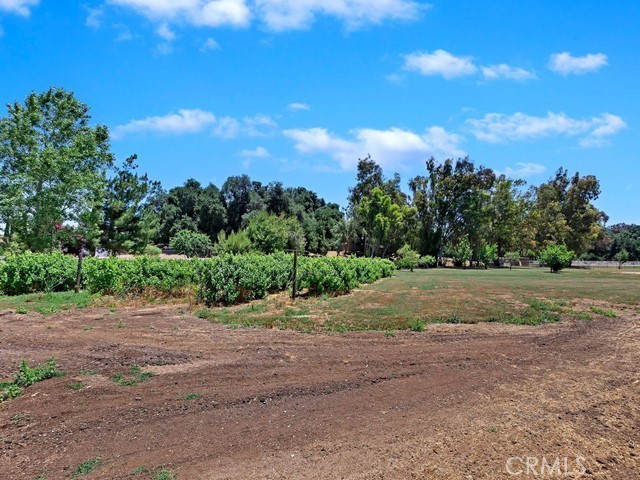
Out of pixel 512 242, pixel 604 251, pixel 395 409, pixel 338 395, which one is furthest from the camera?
pixel 604 251

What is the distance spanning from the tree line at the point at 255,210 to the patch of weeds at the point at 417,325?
45.4ft

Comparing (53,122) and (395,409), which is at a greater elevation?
(53,122)

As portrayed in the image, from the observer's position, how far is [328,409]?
16.6 feet

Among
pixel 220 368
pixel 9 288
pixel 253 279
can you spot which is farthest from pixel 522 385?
pixel 9 288

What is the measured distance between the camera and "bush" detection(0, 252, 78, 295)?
1661 centimetres

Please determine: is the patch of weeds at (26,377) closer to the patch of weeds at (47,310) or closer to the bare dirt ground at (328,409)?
the bare dirt ground at (328,409)

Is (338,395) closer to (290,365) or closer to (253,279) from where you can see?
(290,365)

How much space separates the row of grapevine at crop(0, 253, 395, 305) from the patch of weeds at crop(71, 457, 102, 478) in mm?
9649

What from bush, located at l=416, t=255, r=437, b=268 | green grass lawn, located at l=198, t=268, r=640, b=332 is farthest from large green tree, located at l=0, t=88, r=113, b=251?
bush, located at l=416, t=255, r=437, b=268

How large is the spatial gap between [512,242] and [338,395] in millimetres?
63913

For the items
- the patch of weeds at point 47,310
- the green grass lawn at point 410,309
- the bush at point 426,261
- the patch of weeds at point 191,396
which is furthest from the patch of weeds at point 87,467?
the bush at point 426,261

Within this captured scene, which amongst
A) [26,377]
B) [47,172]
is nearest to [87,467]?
[26,377]

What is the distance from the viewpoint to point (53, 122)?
30219 millimetres

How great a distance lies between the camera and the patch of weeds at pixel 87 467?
12.0 ft
